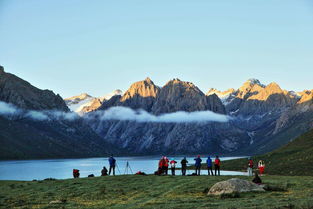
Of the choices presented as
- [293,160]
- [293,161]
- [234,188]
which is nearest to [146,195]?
[234,188]

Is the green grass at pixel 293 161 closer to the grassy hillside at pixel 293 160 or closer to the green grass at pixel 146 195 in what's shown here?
the grassy hillside at pixel 293 160

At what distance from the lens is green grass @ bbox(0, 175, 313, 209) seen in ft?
117

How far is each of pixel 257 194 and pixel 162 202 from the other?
29.8ft

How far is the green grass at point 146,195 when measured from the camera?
35666 millimetres

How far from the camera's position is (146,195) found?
45031mm

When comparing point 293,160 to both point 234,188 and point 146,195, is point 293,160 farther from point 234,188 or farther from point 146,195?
point 146,195

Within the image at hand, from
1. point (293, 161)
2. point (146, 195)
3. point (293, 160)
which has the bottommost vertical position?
point (146, 195)

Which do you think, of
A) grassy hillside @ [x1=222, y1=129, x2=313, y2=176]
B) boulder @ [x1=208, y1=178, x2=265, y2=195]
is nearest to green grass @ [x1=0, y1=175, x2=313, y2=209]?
boulder @ [x1=208, y1=178, x2=265, y2=195]

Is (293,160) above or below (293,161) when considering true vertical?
above

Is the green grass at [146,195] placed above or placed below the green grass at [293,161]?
below

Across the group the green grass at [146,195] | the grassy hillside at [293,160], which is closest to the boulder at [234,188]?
the green grass at [146,195]

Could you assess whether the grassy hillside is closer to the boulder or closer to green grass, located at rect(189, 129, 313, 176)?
green grass, located at rect(189, 129, 313, 176)

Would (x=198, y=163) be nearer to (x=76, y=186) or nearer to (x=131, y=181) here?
(x=131, y=181)

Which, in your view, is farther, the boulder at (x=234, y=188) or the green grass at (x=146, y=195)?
the boulder at (x=234, y=188)
